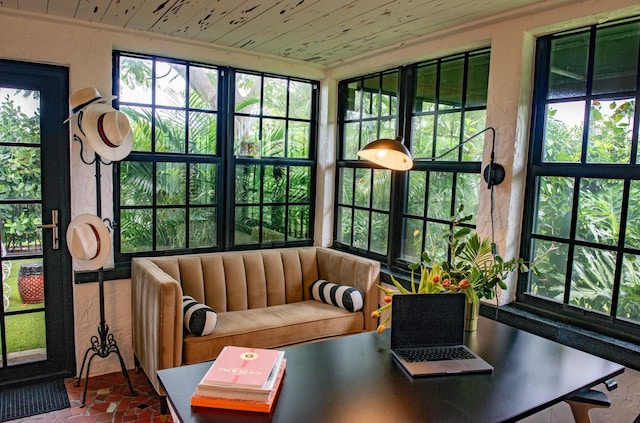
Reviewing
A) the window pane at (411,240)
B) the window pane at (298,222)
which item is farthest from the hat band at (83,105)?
the window pane at (411,240)

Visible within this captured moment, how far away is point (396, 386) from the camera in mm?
1592

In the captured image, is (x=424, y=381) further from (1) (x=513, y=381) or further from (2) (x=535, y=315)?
(2) (x=535, y=315)

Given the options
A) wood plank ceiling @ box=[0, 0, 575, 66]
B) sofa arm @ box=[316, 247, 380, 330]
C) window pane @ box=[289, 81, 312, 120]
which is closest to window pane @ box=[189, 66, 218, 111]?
wood plank ceiling @ box=[0, 0, 575, 66]

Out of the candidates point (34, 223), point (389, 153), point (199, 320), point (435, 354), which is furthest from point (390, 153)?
point (34, 223)

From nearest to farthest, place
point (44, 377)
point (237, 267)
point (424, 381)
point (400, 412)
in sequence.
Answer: point (400, 412)
point (424, 381)
point (44, 377)
point (237, 267)

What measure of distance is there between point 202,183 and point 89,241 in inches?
Result: 39.9

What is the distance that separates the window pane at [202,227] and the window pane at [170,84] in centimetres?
84

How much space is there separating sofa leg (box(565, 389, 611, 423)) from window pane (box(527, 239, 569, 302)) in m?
0.83

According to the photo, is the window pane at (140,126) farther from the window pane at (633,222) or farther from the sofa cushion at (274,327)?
the window pane at (633,222)

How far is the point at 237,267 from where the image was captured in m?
3.47

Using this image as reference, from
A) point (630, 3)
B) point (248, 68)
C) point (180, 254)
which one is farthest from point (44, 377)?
point (630, 3)

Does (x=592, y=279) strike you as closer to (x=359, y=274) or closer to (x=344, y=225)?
(x=359, y=274)

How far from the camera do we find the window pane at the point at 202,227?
361cm

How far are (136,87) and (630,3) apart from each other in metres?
3.01
